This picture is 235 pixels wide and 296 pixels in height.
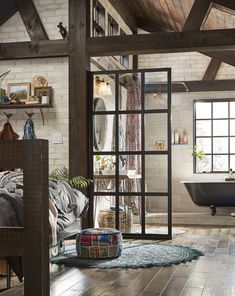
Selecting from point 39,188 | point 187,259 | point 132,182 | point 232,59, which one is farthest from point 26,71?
point 39,188

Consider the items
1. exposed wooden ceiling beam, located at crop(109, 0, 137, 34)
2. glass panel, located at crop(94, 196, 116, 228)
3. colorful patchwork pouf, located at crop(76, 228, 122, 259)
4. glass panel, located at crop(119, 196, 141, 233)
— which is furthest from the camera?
exposed wooden ceiling beam, located at crop(109, 0, 137, 34)

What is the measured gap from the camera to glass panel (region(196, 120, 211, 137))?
8877 mm

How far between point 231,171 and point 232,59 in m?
1.91

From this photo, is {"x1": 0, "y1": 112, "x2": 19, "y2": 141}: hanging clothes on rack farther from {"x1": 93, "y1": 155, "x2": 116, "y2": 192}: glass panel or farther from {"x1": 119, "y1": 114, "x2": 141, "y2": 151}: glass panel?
{"x1": 119, "y1": 114, "x2": 141, "y2": 151}: glass panel

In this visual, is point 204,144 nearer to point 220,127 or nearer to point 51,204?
point 220,127

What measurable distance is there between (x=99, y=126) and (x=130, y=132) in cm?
42

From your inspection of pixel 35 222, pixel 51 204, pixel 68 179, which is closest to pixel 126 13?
pixel 68 179

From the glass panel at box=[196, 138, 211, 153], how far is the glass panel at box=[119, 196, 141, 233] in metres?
3.18

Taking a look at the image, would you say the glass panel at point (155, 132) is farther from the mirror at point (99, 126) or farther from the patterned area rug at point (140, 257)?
the patterned area rug at point (140, 257)

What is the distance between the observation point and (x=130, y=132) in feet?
20.1

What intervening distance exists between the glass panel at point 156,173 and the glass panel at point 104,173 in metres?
0.43

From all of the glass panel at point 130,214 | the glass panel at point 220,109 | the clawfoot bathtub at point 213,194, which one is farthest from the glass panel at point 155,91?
the glass panel at point 220,109

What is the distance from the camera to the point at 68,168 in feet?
20.3

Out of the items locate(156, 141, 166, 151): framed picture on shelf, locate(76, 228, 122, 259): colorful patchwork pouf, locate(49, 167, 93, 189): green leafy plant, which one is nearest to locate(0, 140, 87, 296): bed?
locate(76, 228, 122, 259): colorful patchwork pouf
